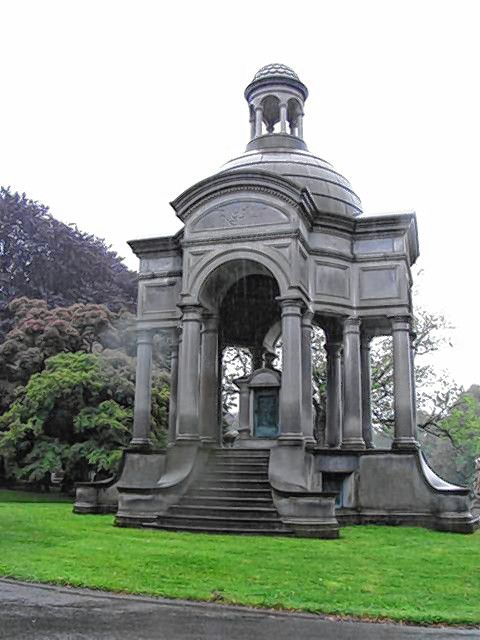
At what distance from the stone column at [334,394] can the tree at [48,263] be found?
21602 millimetres

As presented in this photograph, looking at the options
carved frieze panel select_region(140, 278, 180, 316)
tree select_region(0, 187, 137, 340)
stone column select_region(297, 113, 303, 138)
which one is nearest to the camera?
carved frieze panel select_region(140, 278, 180, 316)

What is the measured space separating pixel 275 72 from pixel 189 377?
1096 cm

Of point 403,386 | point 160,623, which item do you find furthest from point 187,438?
point 160,623

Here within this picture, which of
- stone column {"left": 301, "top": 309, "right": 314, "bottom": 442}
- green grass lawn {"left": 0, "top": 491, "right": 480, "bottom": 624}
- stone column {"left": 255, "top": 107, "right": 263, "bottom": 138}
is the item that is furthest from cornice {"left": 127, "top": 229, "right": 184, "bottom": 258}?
green grass lawn {"left": 0, "top": 491, "right": 480, "bottom": 624}

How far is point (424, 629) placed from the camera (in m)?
6.59

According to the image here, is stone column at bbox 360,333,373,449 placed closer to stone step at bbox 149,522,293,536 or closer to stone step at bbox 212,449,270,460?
stone step at bbox 212,449,270,460

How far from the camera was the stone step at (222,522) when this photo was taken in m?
13.4

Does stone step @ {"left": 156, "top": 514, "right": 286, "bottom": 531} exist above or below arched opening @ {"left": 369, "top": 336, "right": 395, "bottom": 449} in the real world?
below

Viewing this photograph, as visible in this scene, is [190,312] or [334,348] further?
[334,348]

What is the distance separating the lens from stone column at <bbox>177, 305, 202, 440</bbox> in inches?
652

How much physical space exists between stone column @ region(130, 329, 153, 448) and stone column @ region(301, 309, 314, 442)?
4461 mm

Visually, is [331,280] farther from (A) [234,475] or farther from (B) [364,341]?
(A) [234,475]

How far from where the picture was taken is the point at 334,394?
→ 2125cm

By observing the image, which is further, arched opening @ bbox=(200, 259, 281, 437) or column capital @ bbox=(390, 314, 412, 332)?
arched opening @ bbox=(200, 259, 281, 437)
